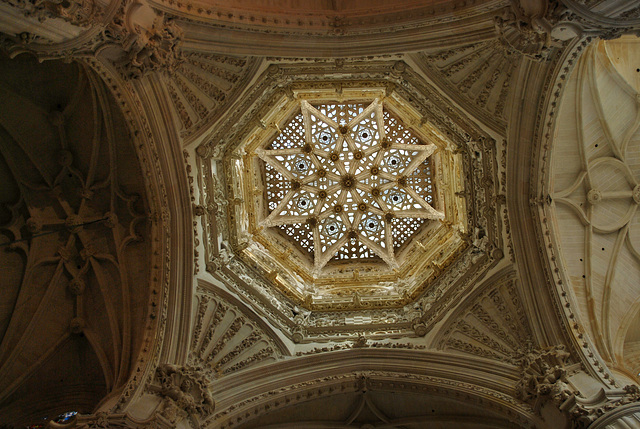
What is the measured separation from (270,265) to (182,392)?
16.5 feet

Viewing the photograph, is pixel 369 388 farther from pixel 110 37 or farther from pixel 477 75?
pixel 110 37

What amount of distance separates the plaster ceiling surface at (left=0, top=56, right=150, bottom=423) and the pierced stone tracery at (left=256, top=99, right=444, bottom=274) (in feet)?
14.5

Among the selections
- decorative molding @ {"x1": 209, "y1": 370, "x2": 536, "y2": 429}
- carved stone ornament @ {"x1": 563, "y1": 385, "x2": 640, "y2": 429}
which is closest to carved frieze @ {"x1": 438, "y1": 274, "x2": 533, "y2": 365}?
decorative molding @ {"x1": 209, "y1": 370, "x2": 536, "y2": 429}

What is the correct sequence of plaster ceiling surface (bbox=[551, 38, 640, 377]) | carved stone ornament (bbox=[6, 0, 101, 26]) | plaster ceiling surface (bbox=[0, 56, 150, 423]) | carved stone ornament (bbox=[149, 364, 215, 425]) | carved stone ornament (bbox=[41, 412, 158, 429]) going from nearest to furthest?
1. carved stone ornament (bbox=[6, 0, 101, 26])
2. carved stone ornament (bbox=[41, 412, 158, 429])
3. carved stone ornament (bbox=[149, 364, 215, 425])
4. plaster ceiling surface (bbox=[551, 38, 640, 377])
5. plaster ceiling surface (bbox=[0, 56, 150, 423])

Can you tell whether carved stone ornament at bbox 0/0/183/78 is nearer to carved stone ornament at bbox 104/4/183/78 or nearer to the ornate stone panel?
carved stone ornament at bbox 104/4/183/78

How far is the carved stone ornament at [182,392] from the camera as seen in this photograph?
30.6ft

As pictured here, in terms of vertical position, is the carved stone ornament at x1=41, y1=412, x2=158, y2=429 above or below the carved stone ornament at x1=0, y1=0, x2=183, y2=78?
→ below

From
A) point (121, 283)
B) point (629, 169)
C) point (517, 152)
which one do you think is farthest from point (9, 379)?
point (629, 169)

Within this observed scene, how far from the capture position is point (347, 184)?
16250mm

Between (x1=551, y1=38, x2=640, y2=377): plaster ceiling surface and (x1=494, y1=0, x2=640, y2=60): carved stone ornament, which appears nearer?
(x1=494, y1=0, x2=640, y2=60): carved stone ornament

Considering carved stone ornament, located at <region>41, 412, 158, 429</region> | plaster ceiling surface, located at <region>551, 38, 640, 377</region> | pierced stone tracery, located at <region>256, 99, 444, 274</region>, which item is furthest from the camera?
pierced stone tracery, located at <region>256, 99, 444, 274</region>

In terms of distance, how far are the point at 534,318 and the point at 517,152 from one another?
3605mm

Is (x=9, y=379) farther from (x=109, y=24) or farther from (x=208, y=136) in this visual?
(x=109, y=24)

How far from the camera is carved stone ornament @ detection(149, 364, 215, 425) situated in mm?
9328
